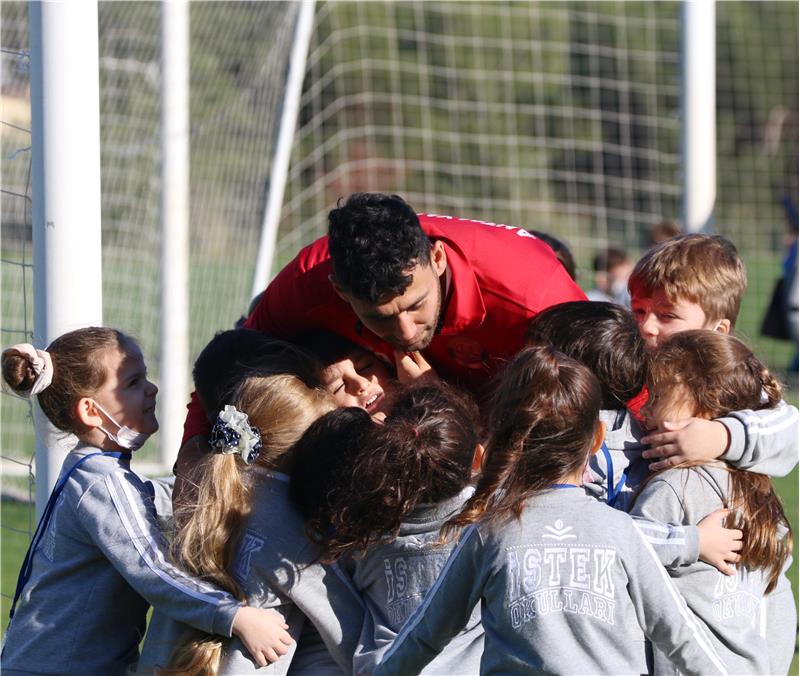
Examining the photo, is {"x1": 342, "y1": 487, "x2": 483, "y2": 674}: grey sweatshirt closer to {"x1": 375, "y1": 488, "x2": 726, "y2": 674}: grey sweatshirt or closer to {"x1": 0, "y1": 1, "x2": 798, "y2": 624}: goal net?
{"x1": 375, "y1": 488, "x2": 726, "y2": 674}: grey sweatshirt

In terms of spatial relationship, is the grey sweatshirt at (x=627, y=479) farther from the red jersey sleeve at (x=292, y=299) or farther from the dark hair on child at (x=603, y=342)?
the red jersey sleeve at (x=292, y=299)

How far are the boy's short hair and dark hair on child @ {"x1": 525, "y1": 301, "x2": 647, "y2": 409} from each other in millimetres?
490

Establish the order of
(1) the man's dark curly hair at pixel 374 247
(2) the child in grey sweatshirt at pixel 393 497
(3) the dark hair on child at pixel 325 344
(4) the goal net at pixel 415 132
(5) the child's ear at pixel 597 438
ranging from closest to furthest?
(5) the child's ear at pixel 597 438 → (2) the child in grey sweatshirt at pixel 393 497 → (1) the man's dark curly hair at pixel 374 247 → (3) the dark hair on child at pixel 325 344 → (4) the goal net at pixel 415 132

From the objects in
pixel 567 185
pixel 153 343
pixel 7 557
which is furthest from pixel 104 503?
pixel 567 185

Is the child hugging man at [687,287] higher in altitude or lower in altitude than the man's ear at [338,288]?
lower

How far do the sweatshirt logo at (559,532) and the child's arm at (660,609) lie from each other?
4.5 inches

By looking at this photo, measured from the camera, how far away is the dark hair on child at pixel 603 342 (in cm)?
240

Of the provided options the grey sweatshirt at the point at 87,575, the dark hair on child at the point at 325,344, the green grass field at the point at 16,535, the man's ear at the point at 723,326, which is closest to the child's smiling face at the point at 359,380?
the dark hair on child at the point at 325,344

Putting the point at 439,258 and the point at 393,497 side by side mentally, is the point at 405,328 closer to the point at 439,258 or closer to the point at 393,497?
the point at 439,258

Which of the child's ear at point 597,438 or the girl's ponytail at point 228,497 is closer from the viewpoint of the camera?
the child's ear at point 597,438

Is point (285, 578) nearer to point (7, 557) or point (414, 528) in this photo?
point (414, 528)

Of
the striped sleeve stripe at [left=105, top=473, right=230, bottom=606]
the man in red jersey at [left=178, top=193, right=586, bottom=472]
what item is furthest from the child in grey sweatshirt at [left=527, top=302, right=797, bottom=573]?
the striped sleeve stripe at [left=105, top=473, right=230, bottom=606]

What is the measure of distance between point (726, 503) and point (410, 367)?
80 centimetres

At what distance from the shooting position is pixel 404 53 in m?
19.3
